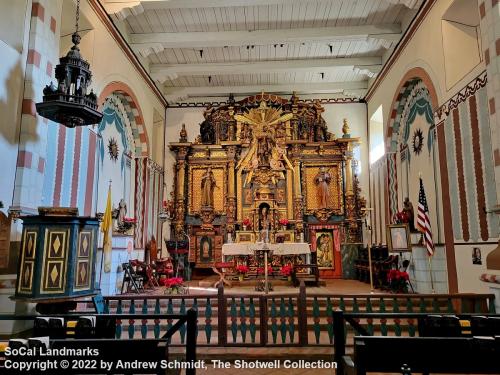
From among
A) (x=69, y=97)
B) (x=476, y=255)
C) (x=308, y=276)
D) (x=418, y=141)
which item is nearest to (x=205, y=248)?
(x=308, y=276)

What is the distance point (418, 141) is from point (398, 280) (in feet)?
9.54

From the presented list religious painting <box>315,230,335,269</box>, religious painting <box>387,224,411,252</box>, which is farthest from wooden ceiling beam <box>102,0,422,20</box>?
religious painting <box>315,230,335,269</box>

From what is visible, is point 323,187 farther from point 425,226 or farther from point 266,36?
point 425,226

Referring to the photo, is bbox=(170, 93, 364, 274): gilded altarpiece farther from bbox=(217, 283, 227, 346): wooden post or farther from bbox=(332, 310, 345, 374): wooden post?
bbox=(332, 310, 345, 374): wooden post

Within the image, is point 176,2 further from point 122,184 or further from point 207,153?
point 207,153

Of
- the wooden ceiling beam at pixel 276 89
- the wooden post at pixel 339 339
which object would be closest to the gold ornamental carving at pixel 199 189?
the wooden ceiling beam at pixel 276 89

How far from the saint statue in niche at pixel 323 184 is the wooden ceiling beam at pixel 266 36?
3.98m

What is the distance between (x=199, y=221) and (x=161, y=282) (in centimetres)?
246

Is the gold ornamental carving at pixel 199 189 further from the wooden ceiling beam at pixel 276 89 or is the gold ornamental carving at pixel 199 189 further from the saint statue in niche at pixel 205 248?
the wooden ceiling beam at pixel 276 89

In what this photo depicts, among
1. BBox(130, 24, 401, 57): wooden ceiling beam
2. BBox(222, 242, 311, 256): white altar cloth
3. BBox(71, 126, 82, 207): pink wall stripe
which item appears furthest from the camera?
BBox(130, 24, 401, 57): wooden ceiling beam

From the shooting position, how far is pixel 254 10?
7.96 meters

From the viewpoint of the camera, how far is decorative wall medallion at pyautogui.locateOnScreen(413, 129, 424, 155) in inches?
300

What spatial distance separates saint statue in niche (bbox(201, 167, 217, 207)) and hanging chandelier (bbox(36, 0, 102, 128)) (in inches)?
254

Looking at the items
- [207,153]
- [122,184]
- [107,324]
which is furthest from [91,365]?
[207,153]
